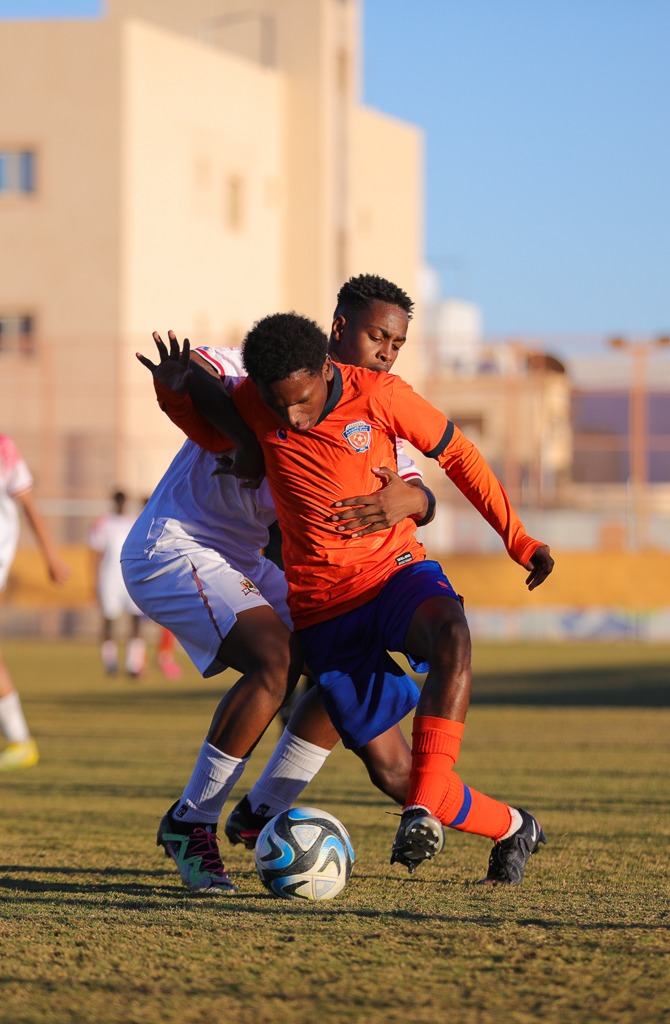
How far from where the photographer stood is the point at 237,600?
4.97m

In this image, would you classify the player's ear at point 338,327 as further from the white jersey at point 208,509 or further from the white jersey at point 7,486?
the white jersey at point 7,486

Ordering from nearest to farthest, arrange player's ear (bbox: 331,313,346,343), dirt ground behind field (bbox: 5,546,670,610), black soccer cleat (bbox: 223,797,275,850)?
1. black soccer cleat (bbox: 223,797,275,850)
2. player's ear (bbox: 331,313,346,343)
3. dirt ground behind field (bbox: 5,546,670,610)

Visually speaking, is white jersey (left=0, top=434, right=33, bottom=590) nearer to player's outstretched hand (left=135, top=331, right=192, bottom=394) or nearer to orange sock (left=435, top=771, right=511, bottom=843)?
player's outstretched hand (left=135, top=331, right=192, bottom=394)

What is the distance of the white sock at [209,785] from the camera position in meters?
Answer: 4.91

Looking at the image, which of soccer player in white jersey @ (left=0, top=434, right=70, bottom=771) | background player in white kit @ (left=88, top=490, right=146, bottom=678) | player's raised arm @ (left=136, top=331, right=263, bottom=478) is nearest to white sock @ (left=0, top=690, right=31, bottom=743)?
soccer player in white jersey @ (left=0, top=434, right=70, bottom=771)

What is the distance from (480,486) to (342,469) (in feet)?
1.55

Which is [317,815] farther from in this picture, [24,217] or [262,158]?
[262,158]

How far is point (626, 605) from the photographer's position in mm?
24078

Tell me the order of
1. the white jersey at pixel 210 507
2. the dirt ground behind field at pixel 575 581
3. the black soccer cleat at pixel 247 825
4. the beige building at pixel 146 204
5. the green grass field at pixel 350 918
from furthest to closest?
the beige building at pixel 146 204 → the dirt ground behind field at pixel 575 581 → the black soccer cleat at pixel 247 825 → the white jersey at pixel 210 507 → the green grass field at pixel 350 918

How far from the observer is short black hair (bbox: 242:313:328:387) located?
4.57 metres

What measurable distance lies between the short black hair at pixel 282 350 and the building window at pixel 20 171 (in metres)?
30.6

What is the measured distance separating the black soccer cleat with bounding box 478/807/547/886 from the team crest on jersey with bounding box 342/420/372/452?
4.12 ft

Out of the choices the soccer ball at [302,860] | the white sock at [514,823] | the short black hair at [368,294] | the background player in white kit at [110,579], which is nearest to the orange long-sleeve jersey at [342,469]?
the short black hair at [368,294]

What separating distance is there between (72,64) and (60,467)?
909cm
